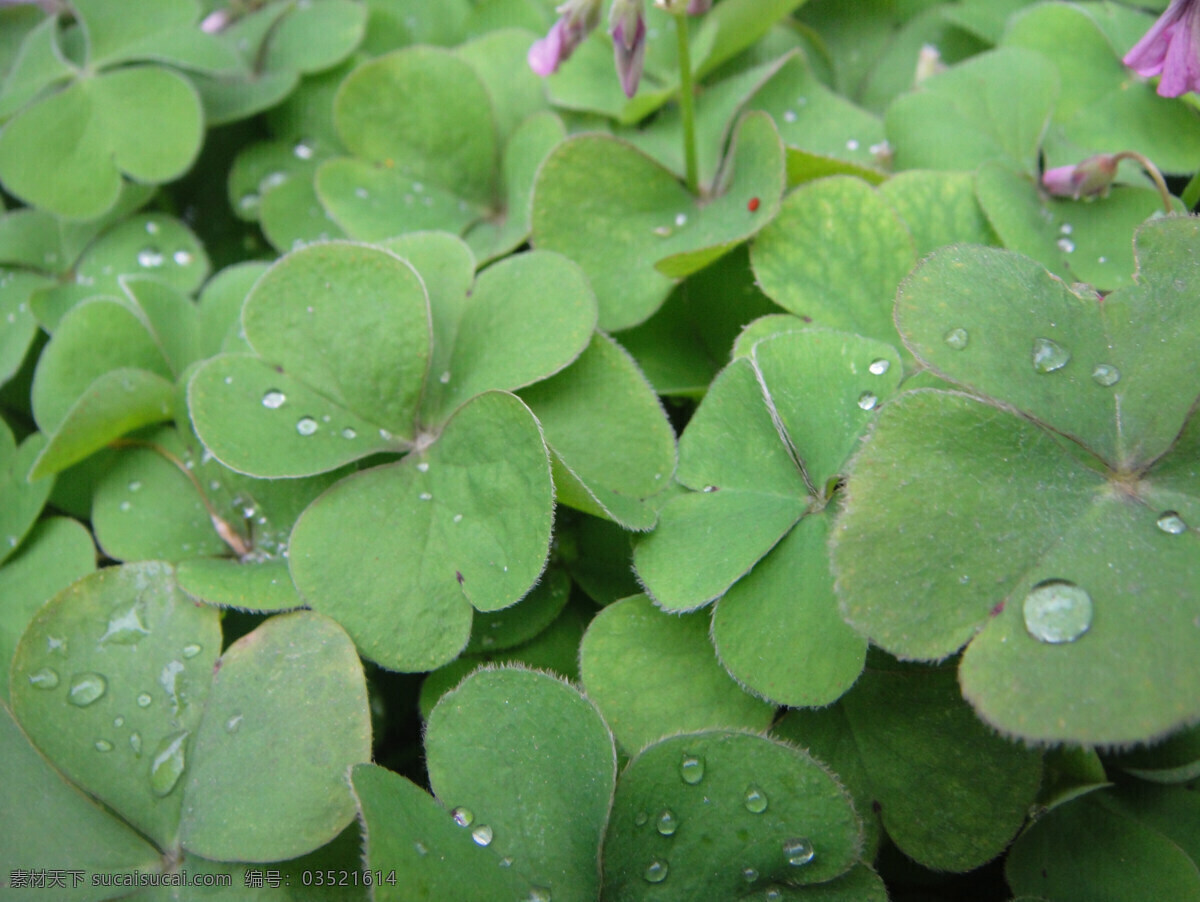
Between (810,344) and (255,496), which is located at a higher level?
(810,344)

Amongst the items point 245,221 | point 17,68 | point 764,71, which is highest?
point 17,68

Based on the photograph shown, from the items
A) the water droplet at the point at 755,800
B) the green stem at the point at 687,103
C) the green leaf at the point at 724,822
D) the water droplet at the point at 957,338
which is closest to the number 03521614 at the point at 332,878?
the green leaf at the point at 724,822

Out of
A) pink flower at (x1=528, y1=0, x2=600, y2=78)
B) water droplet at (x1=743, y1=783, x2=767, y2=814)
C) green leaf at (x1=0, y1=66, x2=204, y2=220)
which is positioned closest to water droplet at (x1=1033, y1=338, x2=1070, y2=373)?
water droplet at (x1=743, y1=783, x2=767, y2=814)

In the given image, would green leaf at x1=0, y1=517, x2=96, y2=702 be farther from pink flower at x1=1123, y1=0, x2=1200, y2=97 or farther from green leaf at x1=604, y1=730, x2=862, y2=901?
pink flower at x1=1123, y1=0, x2=1200, y2=97

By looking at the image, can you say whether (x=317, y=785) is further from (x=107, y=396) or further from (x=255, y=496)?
(x=107, y=396)

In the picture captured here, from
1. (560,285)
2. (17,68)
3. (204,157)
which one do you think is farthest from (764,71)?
(17,68)

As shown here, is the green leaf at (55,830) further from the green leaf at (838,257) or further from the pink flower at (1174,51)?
the pink flower at (1174,51)

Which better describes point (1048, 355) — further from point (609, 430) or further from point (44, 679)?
point (44, 679)
